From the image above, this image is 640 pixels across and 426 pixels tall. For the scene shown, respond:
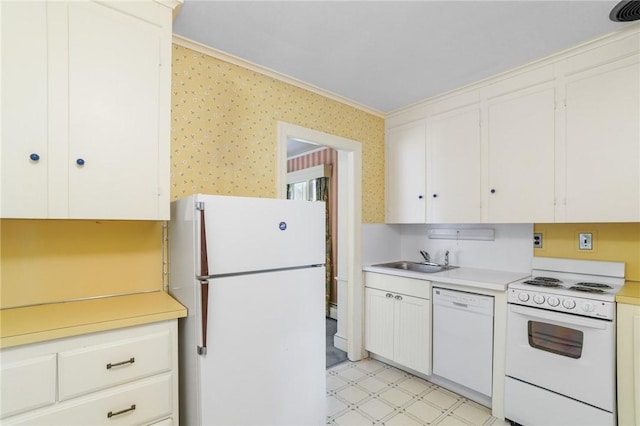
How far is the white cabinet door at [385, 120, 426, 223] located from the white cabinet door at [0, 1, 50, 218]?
273 cm

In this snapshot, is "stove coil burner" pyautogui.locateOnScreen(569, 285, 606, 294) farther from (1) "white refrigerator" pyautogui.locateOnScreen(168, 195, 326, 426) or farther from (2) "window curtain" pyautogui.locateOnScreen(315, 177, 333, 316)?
(2) "window curtain" pyautogui.locateOnScreen(315, 177, 333, 316)

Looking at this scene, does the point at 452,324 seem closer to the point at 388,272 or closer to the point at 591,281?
the point at 388,272

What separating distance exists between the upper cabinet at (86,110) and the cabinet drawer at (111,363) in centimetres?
59

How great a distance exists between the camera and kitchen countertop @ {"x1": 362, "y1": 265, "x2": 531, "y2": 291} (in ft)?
7.17

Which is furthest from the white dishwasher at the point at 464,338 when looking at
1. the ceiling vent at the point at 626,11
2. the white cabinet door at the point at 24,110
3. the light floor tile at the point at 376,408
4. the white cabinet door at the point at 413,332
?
the white cabinet door at the point at 24,110

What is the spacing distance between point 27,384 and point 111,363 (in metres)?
0.26

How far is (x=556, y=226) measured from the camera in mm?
2396

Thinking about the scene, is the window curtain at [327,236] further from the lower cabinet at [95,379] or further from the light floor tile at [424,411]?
the lower cabinet at [95,379]

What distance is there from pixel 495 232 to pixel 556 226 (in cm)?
45

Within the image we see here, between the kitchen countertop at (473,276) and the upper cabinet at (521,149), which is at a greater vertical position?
the upper cabinet at (521,149)

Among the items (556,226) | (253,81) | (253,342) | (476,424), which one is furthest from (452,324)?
(253,81)

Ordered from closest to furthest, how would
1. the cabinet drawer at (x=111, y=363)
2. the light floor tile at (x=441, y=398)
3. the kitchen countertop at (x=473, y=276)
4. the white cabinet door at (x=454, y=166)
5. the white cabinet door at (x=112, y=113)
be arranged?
the cabinet drawer at (x=111, y=363) < the white cabinet door at (x=112, y=113) < the kitchen countertop at (x=473, y=276) < the light floor tile at (x=441, y=398) < the white cabinet door at (x=454, y=166)

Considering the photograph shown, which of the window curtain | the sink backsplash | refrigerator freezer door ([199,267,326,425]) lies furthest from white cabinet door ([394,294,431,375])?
the window curtain

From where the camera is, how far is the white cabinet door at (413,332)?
2.52 meters
